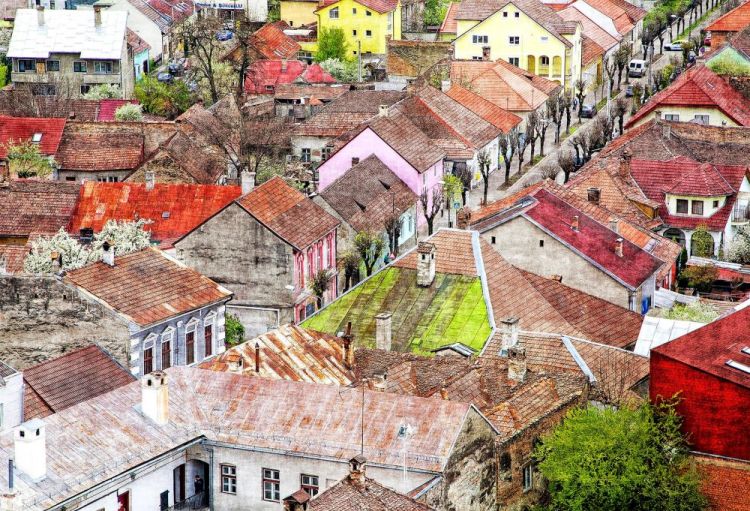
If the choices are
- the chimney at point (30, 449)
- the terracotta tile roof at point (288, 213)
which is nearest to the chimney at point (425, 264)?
the terracotta tile roof at point (288, 213)

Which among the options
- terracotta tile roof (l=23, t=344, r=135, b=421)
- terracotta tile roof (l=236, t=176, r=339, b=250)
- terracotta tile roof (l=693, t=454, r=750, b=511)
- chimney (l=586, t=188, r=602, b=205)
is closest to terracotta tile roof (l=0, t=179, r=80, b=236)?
terracotta tile roof (l=236, t=176, r=339, b=250)

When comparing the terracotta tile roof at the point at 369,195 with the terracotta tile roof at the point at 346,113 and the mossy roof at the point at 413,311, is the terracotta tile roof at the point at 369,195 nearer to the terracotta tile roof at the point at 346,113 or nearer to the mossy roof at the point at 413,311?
the terracotta tile roof at the point at 346,113

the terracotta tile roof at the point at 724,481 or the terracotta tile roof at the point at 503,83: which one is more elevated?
the terracotta tile roof at the point at 503,83

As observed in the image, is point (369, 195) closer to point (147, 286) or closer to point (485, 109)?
point (485, 109)

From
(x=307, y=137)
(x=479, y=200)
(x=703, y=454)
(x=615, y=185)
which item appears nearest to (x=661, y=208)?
(x=615, y=185)

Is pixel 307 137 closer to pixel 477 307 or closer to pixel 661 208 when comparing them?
pixel 661 208
